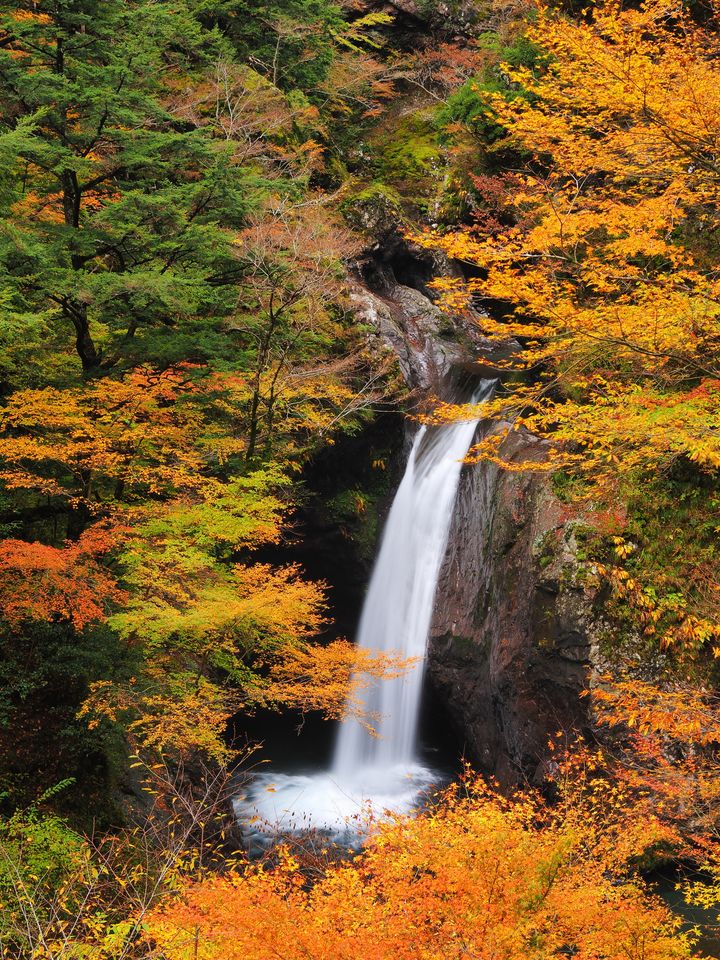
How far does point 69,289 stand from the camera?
856 cm

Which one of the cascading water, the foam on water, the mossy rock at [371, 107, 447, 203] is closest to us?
the foam on water

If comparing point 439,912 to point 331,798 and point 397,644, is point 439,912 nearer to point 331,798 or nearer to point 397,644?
point 331,798

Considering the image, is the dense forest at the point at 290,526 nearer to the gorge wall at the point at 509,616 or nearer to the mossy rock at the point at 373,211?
the gorge wall at the point at 509,616

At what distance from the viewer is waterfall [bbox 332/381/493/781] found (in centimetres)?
1512

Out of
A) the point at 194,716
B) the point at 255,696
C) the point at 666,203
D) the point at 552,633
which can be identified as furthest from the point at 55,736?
the point at 666,203

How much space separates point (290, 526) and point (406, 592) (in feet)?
19.6

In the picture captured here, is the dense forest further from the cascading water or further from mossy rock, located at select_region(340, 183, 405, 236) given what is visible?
mossy rock, located at select_region(340, 183, 405, 236)

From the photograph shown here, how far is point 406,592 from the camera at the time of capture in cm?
1586

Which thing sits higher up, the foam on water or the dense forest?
the dense forest

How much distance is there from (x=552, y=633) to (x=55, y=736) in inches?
289

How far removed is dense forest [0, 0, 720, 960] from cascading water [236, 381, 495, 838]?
31.1 inches

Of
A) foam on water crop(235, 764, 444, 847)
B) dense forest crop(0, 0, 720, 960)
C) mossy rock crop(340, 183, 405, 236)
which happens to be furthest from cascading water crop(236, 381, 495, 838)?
mossy rock crop(340, 183, 405, 236)

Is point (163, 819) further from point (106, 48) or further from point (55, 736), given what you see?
point (106, 48)

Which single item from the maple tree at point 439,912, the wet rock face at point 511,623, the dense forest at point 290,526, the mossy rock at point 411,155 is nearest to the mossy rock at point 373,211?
the mossy rock at point 411,155
